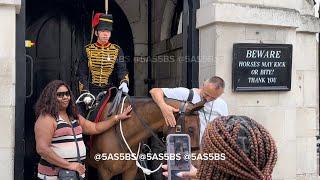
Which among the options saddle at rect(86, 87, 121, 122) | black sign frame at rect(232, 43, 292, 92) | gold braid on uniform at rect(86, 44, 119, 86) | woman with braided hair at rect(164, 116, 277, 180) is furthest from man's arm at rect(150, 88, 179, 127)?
woman with braided hair at rect(164, 116, 277, 180)

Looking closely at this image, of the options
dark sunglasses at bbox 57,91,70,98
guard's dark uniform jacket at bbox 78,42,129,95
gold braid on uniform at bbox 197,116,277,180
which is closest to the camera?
gold braid on uniform at bbox 197,116,277,180

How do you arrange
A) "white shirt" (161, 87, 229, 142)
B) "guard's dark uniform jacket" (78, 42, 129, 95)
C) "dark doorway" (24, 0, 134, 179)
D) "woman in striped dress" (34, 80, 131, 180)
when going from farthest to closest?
"dark doorway" (24, 0, 134, 179)
"guard's dark uniform jacket" (78, 42, 129, 95)
"white shirt" (161, 87, 229, 142)
"woman in striped dress" (34, 80, 131, 180)

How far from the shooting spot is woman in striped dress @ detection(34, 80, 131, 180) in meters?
4.09

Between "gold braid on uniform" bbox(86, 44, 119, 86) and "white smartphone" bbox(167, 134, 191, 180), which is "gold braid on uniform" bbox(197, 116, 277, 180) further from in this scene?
"gold braid on uniform" bbox(86, 44, 119, 86)

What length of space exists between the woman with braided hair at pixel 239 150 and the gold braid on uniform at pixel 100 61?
3.75m

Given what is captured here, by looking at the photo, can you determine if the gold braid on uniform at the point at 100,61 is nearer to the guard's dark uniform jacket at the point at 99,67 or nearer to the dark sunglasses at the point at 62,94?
the guard's dark uniform jacket at the point at 99,67

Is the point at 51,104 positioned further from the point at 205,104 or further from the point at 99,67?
the point at 205,104

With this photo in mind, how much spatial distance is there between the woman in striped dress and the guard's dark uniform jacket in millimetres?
1002

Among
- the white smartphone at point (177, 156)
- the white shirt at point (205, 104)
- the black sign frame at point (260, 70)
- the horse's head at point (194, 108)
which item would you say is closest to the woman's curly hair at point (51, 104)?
the white shirt at point (205, 104)

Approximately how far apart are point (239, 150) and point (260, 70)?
4.04 m

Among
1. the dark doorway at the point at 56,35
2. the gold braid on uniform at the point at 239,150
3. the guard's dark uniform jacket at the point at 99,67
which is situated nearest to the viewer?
the gold braid on uniform at the point at 239,150

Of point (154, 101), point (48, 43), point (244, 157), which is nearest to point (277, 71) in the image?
point (154, 101)

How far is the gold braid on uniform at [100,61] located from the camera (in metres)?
5.43

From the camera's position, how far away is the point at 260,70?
561cm
